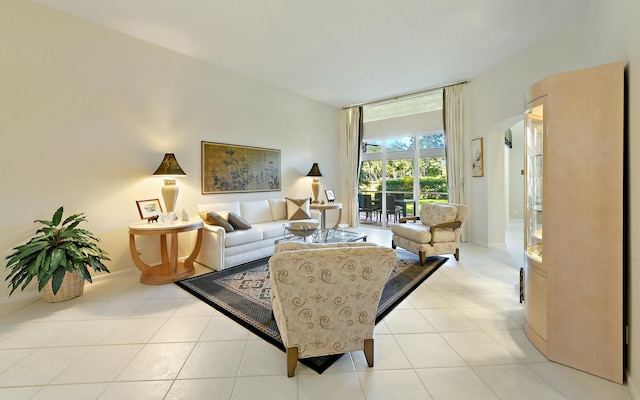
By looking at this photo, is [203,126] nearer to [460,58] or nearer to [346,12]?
[346,12]

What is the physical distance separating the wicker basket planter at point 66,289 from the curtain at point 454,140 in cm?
620

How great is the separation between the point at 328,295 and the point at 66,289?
3.07m

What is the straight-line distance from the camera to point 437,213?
434 centimetres

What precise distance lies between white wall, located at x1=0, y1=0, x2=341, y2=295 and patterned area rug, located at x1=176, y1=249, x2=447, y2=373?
1441mm

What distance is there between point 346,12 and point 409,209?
4660 millimetres

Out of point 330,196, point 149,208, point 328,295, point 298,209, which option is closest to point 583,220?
point 328,295

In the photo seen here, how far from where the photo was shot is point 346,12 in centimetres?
310

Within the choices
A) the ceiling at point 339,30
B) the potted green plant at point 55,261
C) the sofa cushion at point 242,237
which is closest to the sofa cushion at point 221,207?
the sofa cushion at point 242,237

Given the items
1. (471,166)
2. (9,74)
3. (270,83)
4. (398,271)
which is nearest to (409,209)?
(471,166)

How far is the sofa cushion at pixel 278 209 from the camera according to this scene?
5.20m

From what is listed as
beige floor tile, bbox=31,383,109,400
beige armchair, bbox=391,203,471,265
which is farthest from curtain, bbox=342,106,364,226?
beige floor tile, bbox=31,383,109,400

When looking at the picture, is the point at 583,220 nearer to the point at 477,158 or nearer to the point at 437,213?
the point at 437,213

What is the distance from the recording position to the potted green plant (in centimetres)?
255

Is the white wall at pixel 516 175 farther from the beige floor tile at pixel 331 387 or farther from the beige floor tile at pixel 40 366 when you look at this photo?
the beige floor tile at pixel 40 366
